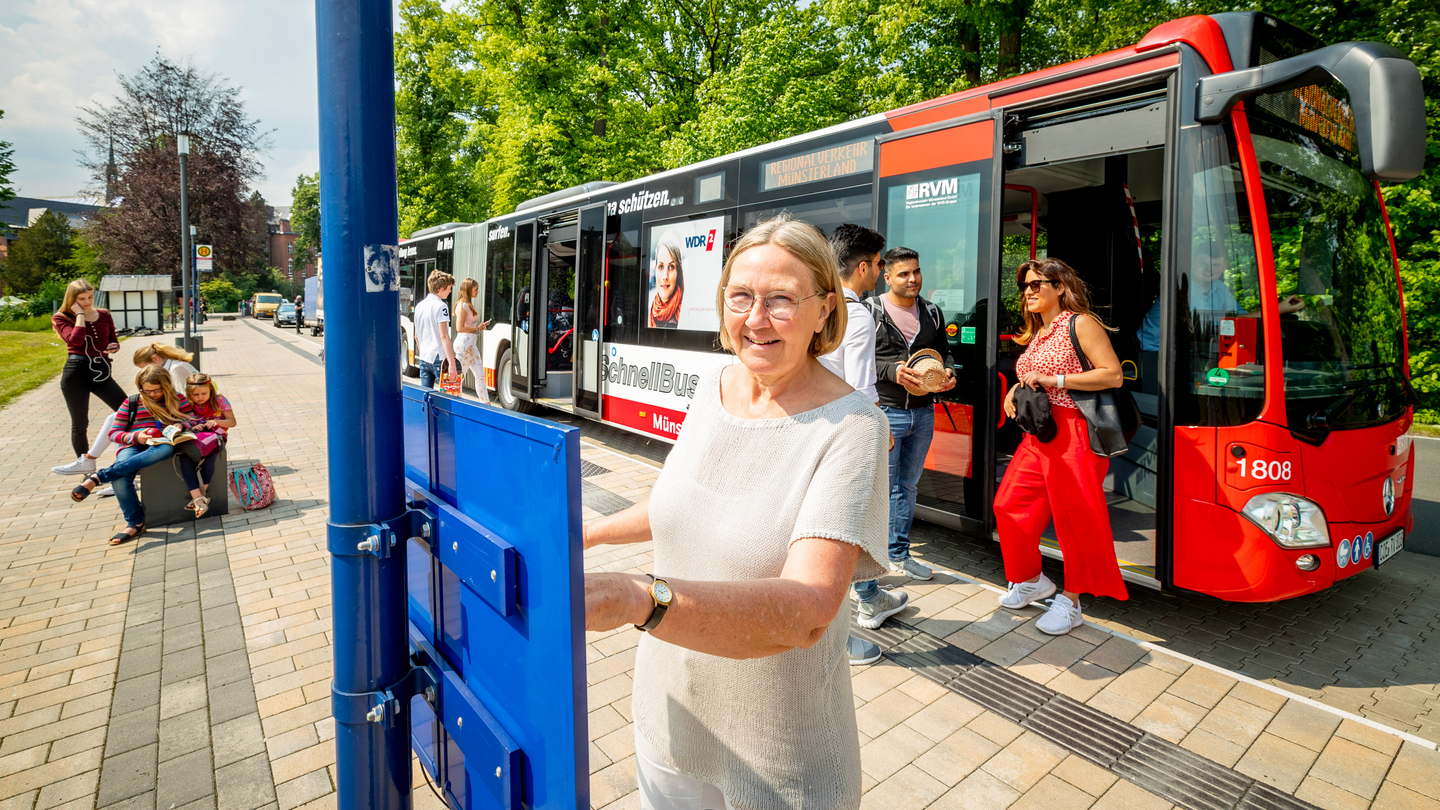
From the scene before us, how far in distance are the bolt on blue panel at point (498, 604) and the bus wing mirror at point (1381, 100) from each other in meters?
3.83

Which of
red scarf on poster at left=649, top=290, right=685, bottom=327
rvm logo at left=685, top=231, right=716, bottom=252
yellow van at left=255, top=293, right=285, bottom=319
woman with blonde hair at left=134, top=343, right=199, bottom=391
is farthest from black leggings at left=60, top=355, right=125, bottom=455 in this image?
yellow van at left=255, top=293, right=285, bottom=319

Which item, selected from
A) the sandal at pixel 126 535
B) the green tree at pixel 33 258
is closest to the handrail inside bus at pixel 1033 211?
the sandal at pixel 126 535

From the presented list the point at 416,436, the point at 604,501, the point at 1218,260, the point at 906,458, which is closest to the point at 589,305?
the point at 604,501

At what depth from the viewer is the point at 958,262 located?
5090 mm

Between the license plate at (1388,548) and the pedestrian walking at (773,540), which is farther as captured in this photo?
the license plate at (1388,548)

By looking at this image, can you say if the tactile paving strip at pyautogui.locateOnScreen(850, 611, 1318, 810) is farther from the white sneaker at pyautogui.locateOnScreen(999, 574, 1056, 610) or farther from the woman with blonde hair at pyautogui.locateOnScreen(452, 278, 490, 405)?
the woman with blonde hair at pyautogui.locateOnScreen(452, 278, 490, 405)

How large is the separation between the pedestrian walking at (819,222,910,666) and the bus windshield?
2011mm

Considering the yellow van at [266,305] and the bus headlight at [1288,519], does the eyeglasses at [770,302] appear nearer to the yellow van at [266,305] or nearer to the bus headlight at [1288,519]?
the bus headlight at [1288,519]

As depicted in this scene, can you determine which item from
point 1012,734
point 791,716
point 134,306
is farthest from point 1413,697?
point 134,306

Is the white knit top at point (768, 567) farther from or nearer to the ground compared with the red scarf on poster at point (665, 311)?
nearer to the ground

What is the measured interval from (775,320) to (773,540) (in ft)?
1.40

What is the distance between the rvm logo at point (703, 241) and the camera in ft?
24.3

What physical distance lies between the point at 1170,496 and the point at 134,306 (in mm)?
40114

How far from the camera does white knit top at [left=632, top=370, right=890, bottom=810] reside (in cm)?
138
